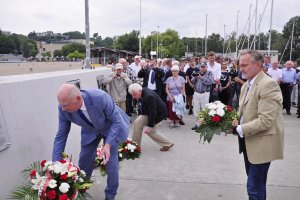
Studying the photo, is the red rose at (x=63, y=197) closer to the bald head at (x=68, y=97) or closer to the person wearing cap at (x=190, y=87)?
the bald head at (x=68, y=97)

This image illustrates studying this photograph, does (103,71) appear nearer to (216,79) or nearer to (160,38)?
(216,79)

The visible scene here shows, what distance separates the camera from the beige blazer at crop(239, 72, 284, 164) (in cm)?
323

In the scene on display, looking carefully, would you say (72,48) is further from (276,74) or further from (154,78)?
(154,78)

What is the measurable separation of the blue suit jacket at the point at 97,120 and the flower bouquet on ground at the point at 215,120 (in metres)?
0.99

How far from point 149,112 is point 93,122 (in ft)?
9.36

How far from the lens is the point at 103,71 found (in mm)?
8617

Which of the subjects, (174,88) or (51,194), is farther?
(174,88)

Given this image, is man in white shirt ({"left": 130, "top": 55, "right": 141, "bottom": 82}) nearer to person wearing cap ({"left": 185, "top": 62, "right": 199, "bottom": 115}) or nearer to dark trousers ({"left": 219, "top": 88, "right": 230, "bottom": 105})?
person wearing cap ({"left": 185, "top": 62, "right": 199, "bottom": 115})

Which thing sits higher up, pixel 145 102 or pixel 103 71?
pixel 103 71

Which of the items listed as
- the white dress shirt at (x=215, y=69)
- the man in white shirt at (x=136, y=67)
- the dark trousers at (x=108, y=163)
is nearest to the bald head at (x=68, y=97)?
the dark trousers at (x=108, y=163)

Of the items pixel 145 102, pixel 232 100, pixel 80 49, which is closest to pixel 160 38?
pixel 80 49

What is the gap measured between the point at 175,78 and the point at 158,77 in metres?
1.02

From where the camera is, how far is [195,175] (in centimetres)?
561

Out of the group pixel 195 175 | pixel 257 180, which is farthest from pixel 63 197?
pixel 195 175
